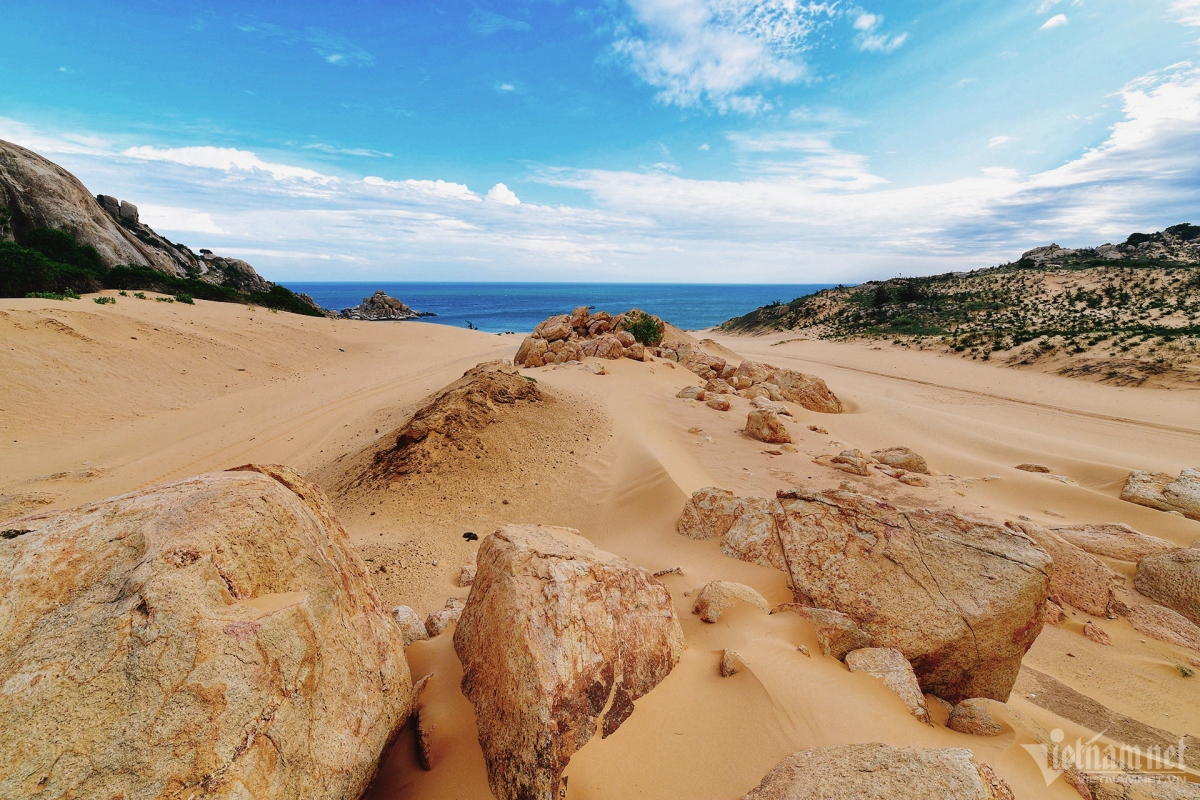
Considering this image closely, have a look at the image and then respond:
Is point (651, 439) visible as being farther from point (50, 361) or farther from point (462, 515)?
point (50, 361)

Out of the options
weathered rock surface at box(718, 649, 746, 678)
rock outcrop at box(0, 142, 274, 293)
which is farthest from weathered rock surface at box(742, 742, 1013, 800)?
rock outcrop at box(0, 142, 274, 293)

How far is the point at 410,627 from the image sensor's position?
377cm

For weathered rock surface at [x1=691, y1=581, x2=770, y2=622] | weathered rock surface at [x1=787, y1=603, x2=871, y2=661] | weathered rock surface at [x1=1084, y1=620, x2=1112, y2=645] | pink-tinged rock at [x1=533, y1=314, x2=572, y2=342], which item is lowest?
weathered rock surface at [x1=1084, y1=620, x2=1112, y2=645]

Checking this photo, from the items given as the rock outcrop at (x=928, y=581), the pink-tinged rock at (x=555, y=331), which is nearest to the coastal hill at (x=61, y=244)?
the pink-tinged rock at (x=555, y=331)

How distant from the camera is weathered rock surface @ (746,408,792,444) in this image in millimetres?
9383

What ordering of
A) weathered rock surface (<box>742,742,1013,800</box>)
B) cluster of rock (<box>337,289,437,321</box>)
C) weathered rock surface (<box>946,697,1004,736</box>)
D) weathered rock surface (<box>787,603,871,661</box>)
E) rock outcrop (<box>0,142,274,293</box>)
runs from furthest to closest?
cluster of rock (<box>337,289,437,321</box>) → rock outcrop (<box>0,142,274,293</box>) → weathered rock surface (<box>787,603,871,661</box>) → weathered rock surface (<box>946,697,1004,736</box>) → weathered rock surface (<box>742,742,1013,800</box>)

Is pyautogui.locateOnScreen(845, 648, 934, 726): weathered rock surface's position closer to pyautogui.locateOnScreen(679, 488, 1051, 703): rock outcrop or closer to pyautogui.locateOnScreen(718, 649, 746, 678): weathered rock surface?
pyautogui.locateOnScreen(679, 488, 1051, 703): rock outcrop

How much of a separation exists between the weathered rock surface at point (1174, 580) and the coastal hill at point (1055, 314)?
18.7 m

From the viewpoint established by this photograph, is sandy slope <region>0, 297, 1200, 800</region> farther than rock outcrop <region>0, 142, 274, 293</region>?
No

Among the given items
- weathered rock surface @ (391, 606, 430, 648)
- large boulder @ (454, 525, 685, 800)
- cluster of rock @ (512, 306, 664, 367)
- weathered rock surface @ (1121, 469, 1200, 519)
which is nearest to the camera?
large boulder @ (454, 525, 685, 800)

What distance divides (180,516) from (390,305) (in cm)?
6247

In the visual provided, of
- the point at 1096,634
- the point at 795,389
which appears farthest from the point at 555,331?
the point at 1096,634

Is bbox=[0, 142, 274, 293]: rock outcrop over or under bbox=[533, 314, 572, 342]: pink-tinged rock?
over

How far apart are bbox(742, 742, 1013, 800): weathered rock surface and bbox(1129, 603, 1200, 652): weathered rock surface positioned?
4515 millimetres
